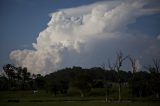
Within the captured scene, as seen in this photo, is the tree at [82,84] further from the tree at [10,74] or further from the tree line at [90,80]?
the tree at [10,74]

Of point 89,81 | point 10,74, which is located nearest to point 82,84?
point 89,81

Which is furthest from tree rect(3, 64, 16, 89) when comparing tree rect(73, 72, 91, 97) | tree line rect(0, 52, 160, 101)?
tree rect(73, 72, 91, 97)

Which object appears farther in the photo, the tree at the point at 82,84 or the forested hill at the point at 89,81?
the tree at the point at 82,84

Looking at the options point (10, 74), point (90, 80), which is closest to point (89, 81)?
point (90, 80)

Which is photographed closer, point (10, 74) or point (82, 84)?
point (82, 84)

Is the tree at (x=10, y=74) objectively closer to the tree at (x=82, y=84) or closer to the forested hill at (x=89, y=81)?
the forested hill at (x=89, y=81)

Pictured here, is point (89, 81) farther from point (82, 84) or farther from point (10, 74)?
point (10, 74)

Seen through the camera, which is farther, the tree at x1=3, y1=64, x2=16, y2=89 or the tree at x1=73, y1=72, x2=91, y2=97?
the tree at x1=3, y1=64, x2=16, y2=89

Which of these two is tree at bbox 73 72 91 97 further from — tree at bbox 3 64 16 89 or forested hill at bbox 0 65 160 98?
tree at bbox 3 64 16 89

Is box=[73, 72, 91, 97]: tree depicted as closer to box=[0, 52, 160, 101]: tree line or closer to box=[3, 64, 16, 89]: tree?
box=[0, 52, 160, 101]: tree line

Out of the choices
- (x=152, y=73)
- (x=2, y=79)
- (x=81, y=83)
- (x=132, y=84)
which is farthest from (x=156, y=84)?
(x=2, y=79)

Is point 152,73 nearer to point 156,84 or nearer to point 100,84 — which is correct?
point 156,84

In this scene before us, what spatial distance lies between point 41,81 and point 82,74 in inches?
2354

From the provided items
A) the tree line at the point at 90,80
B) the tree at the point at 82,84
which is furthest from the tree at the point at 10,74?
the tree at the point at 82,84
